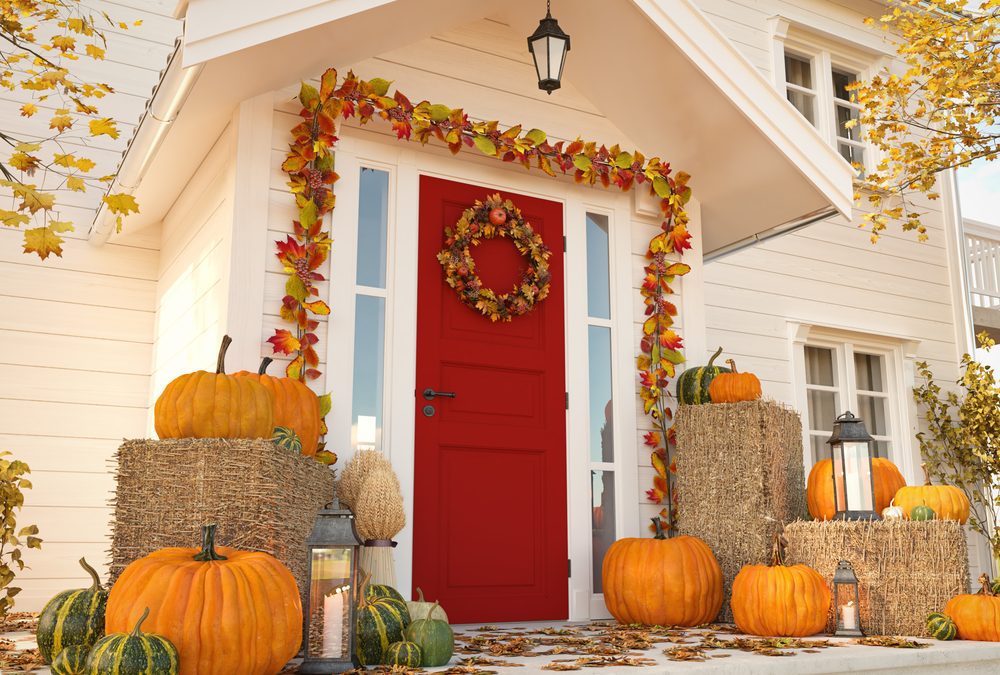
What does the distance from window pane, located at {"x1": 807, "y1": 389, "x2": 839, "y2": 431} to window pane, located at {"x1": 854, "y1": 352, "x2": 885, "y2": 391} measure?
42 cm

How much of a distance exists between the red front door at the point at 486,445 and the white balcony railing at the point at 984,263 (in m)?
6.39

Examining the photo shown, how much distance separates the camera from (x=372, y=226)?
4.60 metres

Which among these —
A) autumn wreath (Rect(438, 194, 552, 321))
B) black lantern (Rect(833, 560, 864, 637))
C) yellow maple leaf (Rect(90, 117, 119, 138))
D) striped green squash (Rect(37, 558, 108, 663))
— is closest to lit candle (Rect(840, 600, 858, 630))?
black lantern (Rect(833, 560, 864, 637))

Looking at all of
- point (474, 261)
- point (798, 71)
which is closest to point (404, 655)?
point (474, 261)

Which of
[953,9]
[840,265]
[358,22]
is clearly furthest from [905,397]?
[358,22]

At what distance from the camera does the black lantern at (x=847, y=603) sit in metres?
3.83

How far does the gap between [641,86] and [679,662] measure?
325 cm

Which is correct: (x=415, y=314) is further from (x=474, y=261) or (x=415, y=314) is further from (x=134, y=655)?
(x=134, y=655)

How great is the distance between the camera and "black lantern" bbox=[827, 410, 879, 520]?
4266mm

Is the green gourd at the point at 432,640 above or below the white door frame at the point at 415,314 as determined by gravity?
below

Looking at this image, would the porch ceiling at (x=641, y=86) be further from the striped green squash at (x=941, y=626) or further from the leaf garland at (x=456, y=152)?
the striped green squash at (x=941, y=626)

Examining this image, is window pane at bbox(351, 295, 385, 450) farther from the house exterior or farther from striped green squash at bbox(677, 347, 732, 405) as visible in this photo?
striped green squash at bbox(677, 347, 732, 405)

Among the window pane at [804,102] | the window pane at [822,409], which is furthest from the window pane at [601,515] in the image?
the window pane at [804,102]

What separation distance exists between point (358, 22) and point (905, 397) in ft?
19.9
